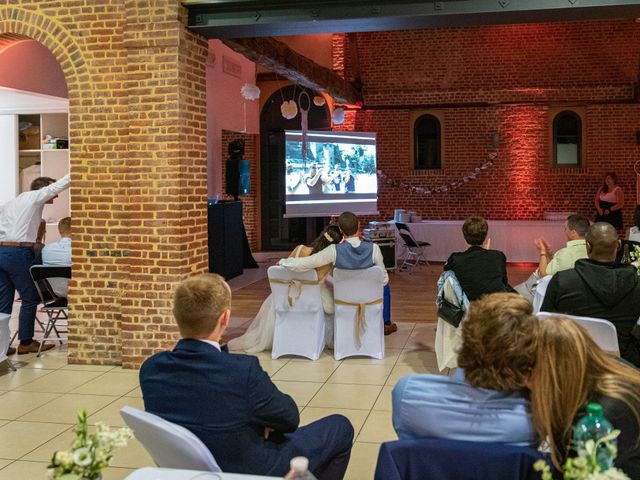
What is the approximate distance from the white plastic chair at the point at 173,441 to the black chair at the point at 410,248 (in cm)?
1124

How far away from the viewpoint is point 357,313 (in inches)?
272

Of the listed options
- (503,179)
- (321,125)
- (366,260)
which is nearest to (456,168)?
(503,179)

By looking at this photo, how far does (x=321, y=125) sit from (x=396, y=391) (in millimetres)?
14954

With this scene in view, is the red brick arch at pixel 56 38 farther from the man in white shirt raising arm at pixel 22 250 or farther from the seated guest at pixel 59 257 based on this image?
the seated guest at pixel 59 257

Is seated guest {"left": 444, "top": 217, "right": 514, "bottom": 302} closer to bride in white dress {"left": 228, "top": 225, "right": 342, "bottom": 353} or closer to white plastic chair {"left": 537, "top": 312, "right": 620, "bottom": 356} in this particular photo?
bride in white dress {"left": 228, "top": 225, "right": 342, "bottom": 353}

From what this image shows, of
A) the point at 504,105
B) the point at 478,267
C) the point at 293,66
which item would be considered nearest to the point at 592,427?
the point at 478,267

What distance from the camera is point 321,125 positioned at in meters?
17.1

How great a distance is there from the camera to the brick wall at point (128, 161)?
6.61 meters

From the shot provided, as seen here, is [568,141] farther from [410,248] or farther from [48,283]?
[48,283]

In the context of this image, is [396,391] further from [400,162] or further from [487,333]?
[400,162]

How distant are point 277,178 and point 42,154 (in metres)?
7.14

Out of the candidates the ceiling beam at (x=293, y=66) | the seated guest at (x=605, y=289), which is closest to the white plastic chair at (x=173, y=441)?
the seated guest at (x=605, y=289)

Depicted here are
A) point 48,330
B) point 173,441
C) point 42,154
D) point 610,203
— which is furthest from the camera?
point 610,203

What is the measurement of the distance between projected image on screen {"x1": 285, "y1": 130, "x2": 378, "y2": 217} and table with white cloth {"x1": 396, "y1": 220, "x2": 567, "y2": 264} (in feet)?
3.86
